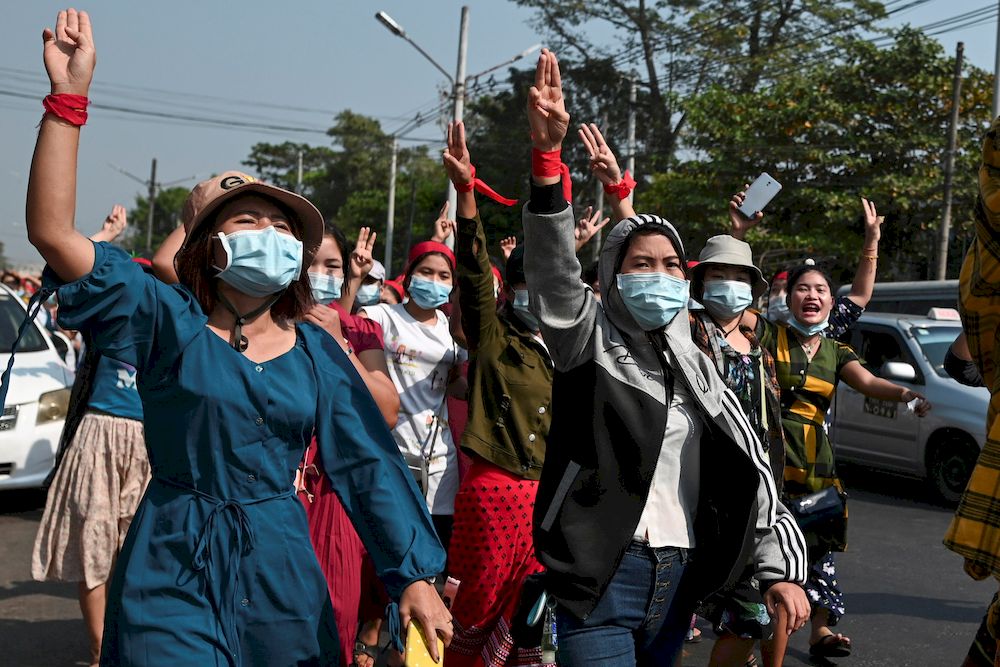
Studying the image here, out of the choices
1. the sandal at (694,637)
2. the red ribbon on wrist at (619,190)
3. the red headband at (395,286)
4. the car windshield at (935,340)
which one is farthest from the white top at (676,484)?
the car windshield at (935,340)

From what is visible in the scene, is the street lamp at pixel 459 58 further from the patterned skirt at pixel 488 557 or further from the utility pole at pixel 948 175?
the patterned skirt at pixel 488 557

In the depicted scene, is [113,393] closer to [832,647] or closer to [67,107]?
[67,107]

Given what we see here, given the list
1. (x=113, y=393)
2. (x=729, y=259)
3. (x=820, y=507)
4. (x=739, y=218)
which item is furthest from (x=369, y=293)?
(x=820, y=507)

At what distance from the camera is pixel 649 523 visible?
333cm

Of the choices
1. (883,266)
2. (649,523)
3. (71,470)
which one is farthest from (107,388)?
(883,266)

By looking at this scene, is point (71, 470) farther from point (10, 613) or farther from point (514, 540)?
point (514, 540)

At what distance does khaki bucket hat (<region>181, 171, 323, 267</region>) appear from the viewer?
3033mm

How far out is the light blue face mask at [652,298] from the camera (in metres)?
3.51

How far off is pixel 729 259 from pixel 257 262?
2897 millimetres

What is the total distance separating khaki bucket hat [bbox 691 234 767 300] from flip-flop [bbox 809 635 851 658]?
1.83 m

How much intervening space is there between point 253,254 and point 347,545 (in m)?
1.92

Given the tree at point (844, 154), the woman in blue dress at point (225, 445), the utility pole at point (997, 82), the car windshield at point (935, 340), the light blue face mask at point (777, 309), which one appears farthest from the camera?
the tree at point (844, 154)

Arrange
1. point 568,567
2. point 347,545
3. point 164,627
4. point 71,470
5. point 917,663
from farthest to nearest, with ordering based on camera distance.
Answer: point 917,663 → point 71,470 → point 347,545 → point 568,567 → point 164,627

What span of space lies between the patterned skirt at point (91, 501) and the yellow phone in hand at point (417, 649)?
2.88 meters
